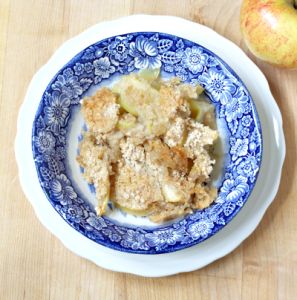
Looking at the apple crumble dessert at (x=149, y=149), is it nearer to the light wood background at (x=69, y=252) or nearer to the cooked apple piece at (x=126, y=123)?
the cooked apple piece at (x=126, y=123)

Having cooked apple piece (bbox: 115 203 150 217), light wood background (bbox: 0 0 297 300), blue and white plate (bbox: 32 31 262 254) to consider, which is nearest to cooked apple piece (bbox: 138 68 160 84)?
blue and white plate (bbox: 32 31 262 254)

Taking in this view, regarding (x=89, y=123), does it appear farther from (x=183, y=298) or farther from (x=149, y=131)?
(x=183, y=298)

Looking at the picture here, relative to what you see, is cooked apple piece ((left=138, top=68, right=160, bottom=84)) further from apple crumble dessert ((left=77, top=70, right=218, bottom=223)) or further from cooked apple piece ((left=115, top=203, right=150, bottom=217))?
cooked apple piece ((left=115, top=203, right=150, bottom=217))

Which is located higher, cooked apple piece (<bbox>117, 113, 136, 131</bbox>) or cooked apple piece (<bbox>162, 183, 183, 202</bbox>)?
cooked apple piece (<bbox>117, 113, 136, 131</bbox>)

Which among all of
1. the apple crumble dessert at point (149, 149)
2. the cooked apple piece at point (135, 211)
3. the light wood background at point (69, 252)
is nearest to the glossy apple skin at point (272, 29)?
the light wood background at point (69, 252)

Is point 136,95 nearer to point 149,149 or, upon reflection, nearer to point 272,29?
point 149,149

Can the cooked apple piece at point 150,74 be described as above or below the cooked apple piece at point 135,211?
above

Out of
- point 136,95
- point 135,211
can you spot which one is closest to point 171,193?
point 135,211
